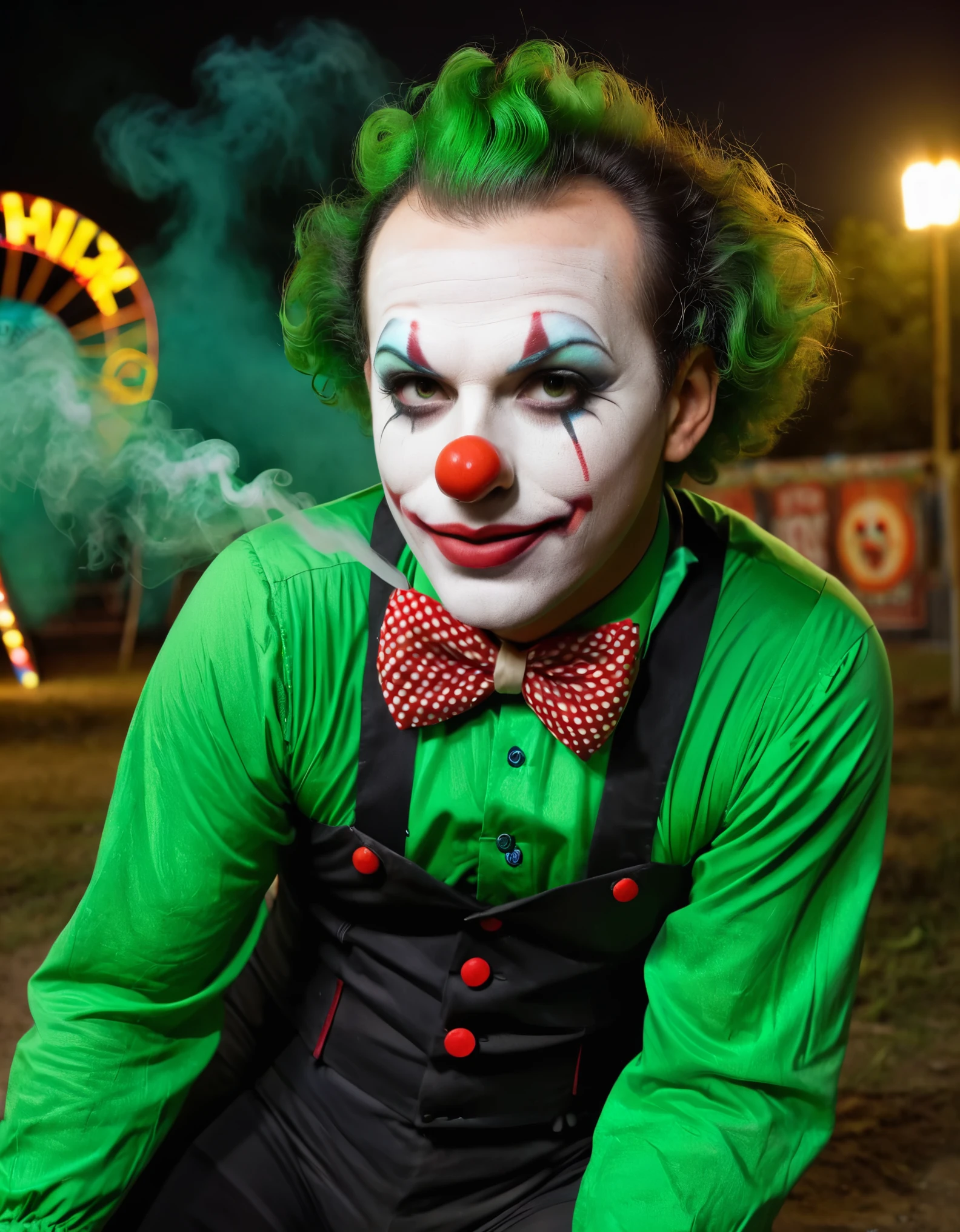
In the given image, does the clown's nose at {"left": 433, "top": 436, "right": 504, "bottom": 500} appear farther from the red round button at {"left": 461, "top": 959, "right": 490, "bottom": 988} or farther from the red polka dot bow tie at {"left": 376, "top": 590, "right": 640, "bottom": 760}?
the red round button at {"left": 461, "top": 959, "right": 490, "bottom": 988}

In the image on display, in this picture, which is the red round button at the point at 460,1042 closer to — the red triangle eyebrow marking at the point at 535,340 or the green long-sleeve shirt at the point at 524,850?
the green long-sleeve shirt at the point at 524,850

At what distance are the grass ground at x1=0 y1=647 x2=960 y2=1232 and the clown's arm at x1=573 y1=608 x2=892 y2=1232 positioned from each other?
665 mm

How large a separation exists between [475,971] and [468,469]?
494 mm

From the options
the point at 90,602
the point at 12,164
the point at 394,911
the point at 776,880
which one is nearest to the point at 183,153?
the point at 394,911

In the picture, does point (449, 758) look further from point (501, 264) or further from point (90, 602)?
point (90, 602)

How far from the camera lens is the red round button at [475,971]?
113 cm

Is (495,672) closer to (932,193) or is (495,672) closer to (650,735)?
(650,735)

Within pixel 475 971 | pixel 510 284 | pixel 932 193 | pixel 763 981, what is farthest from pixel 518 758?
pixel 932 193

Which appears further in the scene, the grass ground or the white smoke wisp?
the grass ground

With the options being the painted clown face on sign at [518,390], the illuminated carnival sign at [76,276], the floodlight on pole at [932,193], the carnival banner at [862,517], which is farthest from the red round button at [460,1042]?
the carnival banner at [862,517]

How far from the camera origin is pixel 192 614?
1.15m

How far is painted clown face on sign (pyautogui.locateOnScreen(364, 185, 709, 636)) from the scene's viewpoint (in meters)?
1.03

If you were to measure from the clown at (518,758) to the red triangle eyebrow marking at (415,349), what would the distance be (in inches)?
0.5

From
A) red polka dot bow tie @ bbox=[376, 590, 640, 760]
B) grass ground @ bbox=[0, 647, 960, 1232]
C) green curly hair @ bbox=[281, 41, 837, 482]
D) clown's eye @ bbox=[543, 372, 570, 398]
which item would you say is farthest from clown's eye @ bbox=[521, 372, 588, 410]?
grass ground @ bbox=[0, 647, 960, 1232]
